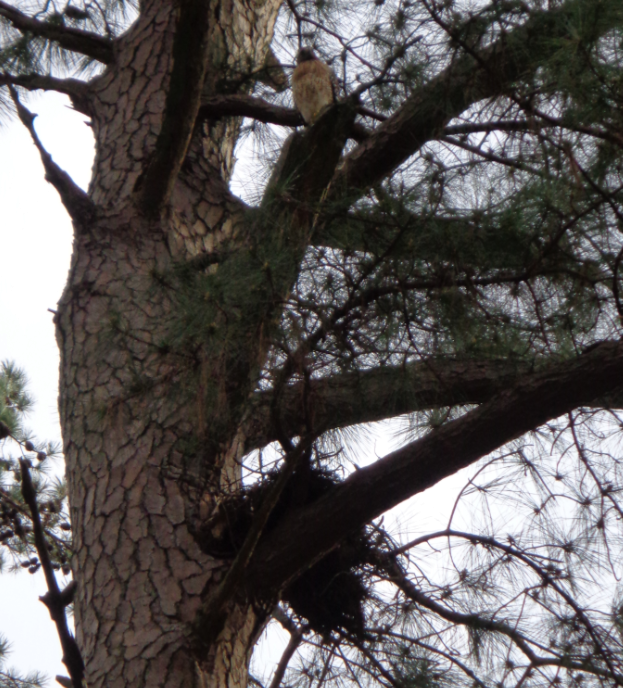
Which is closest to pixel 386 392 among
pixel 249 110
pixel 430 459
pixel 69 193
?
pixel 430 459

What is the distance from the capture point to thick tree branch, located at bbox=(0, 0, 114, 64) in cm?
293

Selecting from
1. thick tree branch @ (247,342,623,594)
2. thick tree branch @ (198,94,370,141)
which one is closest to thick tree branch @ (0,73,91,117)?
thick tree branch @ (198,94,370,141)

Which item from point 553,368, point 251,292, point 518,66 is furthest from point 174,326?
point 518,66

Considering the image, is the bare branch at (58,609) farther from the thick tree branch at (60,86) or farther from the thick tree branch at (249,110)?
the thick tree branch at (60,86)

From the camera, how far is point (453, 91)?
1950 millimetres

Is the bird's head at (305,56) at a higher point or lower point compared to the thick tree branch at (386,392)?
higher

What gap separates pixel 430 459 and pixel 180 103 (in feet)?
3.86

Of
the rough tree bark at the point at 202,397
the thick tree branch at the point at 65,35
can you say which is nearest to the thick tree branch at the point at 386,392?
the rough tree bark at the point at 202,397

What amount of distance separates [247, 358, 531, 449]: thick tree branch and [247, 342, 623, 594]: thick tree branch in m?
0.16

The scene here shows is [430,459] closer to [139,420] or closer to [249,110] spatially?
[139,420]

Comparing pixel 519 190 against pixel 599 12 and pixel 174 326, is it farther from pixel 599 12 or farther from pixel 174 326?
pixel 174 326

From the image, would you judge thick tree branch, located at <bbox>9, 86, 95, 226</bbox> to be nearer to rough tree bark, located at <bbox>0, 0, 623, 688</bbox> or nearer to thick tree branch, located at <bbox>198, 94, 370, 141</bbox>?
rough tree bark, located at <bbox>0, 0, 623, 688</bbox>

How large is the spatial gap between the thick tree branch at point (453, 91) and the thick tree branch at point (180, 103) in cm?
47

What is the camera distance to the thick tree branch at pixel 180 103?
2090 millimetres
